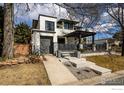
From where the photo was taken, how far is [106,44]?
497cm

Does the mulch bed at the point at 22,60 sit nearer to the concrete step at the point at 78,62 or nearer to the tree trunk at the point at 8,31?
the tree trunk at the point at 8,31

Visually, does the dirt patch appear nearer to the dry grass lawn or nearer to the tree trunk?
the tree trunk

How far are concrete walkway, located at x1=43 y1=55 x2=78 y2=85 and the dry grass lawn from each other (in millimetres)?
145

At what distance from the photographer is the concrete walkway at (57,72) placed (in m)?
3.77

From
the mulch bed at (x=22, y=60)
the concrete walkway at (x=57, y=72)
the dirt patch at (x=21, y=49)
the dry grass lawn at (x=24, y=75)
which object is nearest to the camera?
the dry grass lawn at (x=24, y=75)

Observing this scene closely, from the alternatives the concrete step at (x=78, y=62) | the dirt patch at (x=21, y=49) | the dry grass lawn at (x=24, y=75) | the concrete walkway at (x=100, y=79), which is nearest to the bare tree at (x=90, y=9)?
A: the concrete walkway at (x=100, y=79)

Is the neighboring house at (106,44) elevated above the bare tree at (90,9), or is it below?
below

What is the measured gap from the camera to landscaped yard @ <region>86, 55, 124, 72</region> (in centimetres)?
518

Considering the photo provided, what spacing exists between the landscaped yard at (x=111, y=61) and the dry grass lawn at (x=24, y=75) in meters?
1.95

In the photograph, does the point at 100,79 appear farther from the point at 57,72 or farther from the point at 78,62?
the point at 78,62

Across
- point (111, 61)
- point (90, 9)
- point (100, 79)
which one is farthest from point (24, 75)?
point (111, 61)

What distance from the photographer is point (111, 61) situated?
17.7 feet
